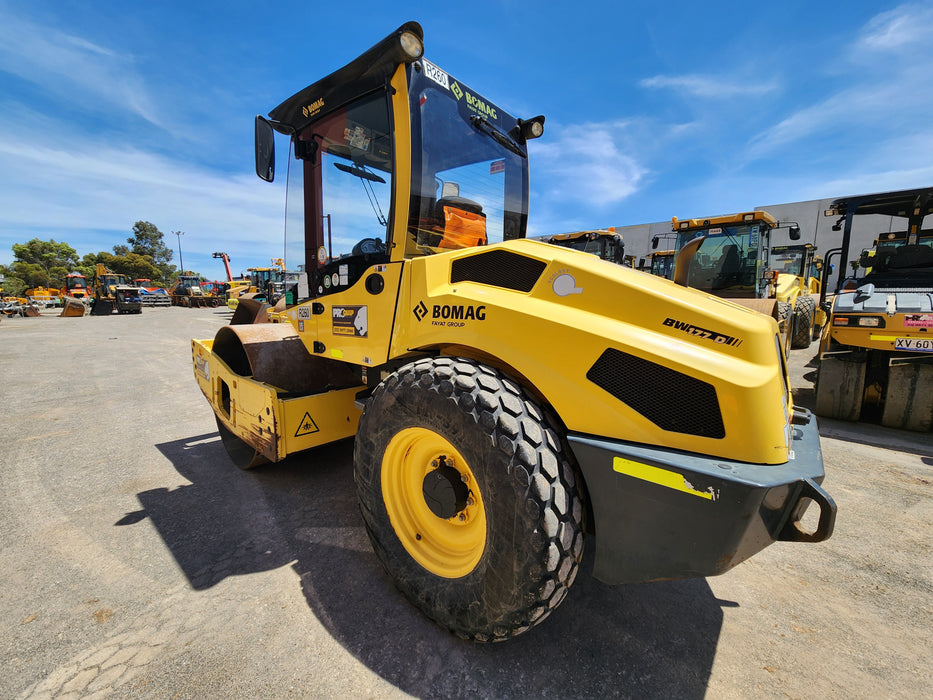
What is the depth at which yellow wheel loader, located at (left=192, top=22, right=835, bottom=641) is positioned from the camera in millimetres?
1381

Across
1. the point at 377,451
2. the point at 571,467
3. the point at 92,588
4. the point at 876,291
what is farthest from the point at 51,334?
the point at 876,291

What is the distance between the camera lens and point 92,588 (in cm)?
219

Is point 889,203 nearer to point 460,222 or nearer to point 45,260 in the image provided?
point 460,222

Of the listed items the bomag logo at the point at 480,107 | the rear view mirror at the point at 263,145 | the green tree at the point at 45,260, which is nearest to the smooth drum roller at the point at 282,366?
the rear view mirror at the point at 263,145

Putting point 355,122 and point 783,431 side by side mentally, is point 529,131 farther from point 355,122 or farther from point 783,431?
point 783,431

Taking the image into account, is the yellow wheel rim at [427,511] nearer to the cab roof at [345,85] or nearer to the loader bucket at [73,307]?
the cab roof at [345,85]

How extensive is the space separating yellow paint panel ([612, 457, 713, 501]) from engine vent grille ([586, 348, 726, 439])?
6.0 inches

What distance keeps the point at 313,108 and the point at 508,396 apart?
2326 millimetres

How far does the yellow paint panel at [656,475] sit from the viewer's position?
4.41 ft

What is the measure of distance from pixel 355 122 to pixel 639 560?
2.66 meters

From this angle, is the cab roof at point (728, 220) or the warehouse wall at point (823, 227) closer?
the cab roof at point (728, 220)

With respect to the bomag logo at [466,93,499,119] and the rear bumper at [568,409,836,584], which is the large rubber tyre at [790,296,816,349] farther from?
the rear bumper at [568,409,836,584]

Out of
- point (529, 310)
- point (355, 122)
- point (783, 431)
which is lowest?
point (783, 431)

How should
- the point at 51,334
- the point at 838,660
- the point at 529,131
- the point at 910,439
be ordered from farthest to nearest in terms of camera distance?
1. the point at 51,334
2. the point at 910,439
3. the point at 529,131
4. the point at 838,660
